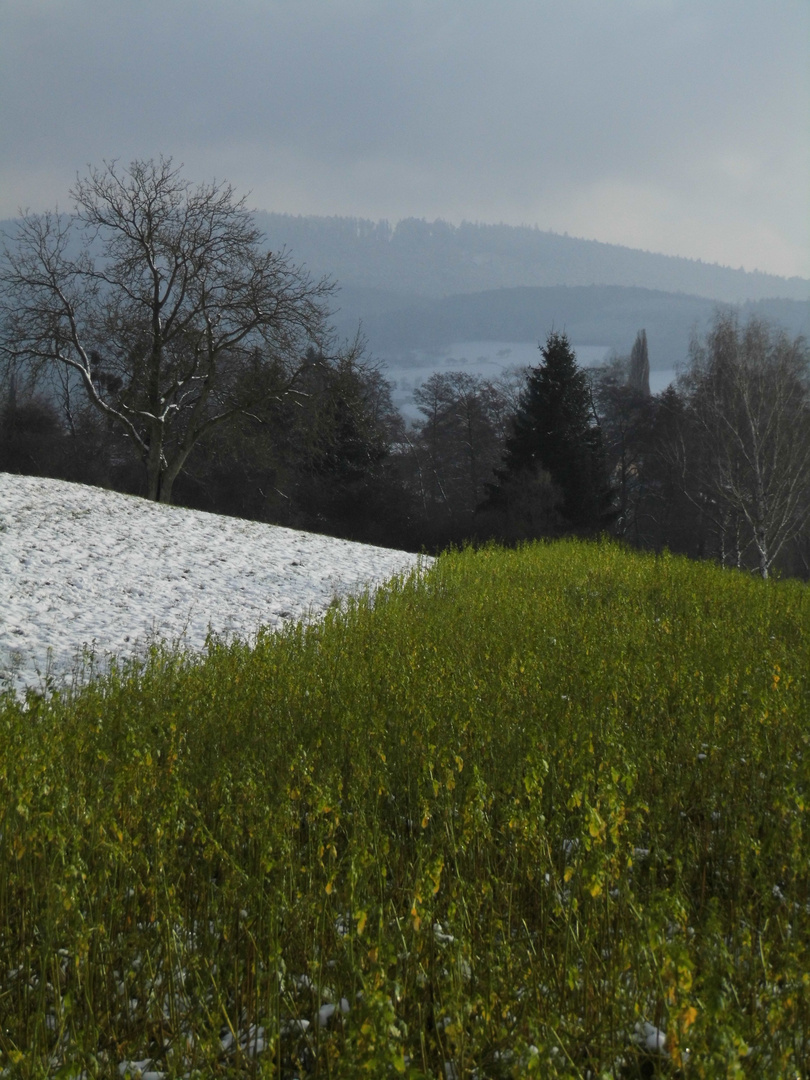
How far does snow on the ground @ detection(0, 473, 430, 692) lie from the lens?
30.2ft

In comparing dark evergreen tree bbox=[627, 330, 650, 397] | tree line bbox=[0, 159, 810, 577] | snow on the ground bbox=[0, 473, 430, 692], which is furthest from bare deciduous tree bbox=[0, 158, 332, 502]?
dark evergreen tree bbox=[627, 330, 650, 397]

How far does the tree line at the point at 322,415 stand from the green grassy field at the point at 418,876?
1573 cm

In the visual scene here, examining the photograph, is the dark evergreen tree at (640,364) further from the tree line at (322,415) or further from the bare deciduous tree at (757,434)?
the bare deciduous tree at (757,434)

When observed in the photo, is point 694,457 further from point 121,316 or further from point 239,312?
point 121,316

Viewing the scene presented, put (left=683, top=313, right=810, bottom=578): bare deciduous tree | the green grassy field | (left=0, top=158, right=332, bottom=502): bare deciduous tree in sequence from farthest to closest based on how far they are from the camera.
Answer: (left=683, top=313, right=810, bottom=578): bare deciduous tree < (left=0, top=158, right=332, bottom=502): bare deciduous tree < the green grassy field

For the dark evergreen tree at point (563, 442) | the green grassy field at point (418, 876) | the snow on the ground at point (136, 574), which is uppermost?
→ the dark evergreen tree at point (563, 442)

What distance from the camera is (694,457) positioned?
3322 centimetres

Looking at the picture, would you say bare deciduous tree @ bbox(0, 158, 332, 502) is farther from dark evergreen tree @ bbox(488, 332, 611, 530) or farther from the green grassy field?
the green grassy field

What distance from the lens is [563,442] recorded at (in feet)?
97.4

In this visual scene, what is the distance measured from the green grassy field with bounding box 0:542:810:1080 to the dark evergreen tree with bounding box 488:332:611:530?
2356 centimetres

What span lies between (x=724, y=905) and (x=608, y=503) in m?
28.2

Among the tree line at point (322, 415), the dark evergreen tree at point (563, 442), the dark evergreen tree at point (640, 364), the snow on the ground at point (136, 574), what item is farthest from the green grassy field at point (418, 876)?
the dark evergreen tree at point (640, 364)

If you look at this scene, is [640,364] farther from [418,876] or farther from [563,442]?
[418,876]

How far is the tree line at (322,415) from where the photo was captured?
74.5ft
